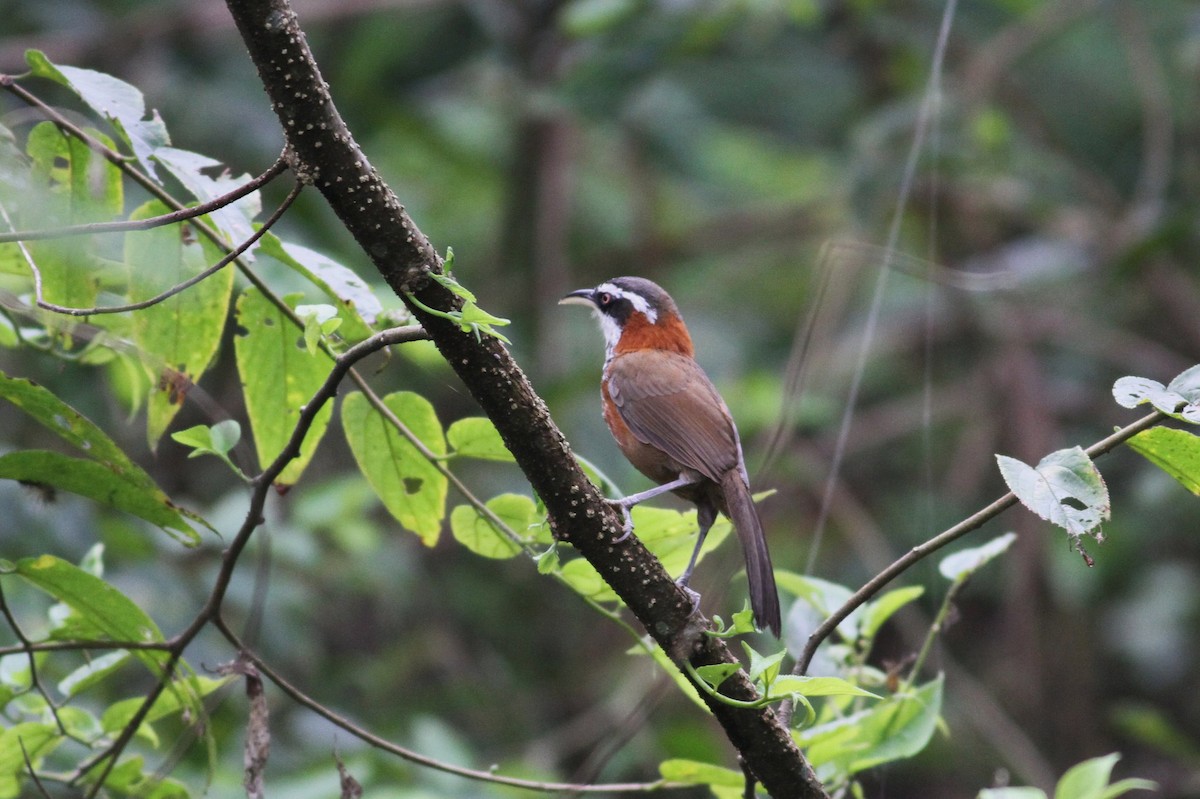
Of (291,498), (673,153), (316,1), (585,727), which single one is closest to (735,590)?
(585,727)

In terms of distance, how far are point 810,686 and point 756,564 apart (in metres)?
0.78

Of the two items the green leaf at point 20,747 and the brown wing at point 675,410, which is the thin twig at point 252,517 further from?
the brown wing at point 675,410

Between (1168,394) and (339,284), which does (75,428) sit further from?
(1168,394)

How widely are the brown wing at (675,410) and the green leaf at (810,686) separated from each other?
47.1 inches

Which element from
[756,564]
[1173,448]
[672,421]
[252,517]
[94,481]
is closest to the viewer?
[1173,448]

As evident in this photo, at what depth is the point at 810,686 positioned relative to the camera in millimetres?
2037

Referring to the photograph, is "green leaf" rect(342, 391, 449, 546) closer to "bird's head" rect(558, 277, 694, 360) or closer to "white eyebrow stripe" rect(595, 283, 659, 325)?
"bird's head" rect(558, 277, 694, 360)

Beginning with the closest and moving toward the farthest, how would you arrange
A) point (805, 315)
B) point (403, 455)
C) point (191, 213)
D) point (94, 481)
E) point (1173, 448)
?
point (191, 213)
point (1173, 448)
point (94, 481)
point (403, 455)
point (805, 315)

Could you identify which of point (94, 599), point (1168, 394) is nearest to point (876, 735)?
point (1168, 394)

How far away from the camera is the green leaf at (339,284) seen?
2.51m

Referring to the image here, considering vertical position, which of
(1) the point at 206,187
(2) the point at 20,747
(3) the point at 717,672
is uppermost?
(1) the point at 206,187

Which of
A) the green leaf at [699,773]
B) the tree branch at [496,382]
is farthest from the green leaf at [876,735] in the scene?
the tree branch at [496,382]

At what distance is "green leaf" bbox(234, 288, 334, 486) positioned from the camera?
2627mm

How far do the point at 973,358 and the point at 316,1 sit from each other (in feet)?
14.8
